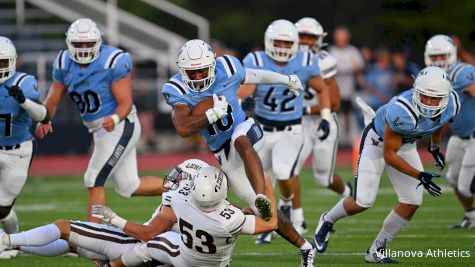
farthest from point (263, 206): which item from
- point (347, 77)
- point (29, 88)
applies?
point (347, 77)

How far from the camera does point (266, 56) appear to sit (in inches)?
391

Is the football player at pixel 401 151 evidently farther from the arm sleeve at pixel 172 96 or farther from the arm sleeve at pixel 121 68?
the arm sleeve at pixel 121 68


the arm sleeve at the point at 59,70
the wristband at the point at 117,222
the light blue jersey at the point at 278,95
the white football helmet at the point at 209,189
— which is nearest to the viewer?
the white football helmet at the point at 209,189

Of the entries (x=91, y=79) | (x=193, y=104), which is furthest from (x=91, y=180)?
(x=193, y=104)

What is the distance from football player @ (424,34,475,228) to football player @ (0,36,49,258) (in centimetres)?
366

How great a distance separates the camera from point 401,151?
27.1ft

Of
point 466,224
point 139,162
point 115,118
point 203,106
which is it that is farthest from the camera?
point 139,162

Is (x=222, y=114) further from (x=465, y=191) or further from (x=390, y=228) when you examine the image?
(x=465, y=191)

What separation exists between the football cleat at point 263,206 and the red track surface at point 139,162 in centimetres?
966

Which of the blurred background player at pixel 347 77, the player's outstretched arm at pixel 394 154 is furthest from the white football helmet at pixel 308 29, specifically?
the blurred background player at pixel 347 77

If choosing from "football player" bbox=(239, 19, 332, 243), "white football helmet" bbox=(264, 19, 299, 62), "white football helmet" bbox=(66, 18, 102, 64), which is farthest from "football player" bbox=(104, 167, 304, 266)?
"white football helmet" bbox=(264, 19, 299, 62)

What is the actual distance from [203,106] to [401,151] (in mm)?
1577

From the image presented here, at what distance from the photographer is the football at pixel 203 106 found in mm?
7637

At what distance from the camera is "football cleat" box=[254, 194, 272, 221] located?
270 inches
